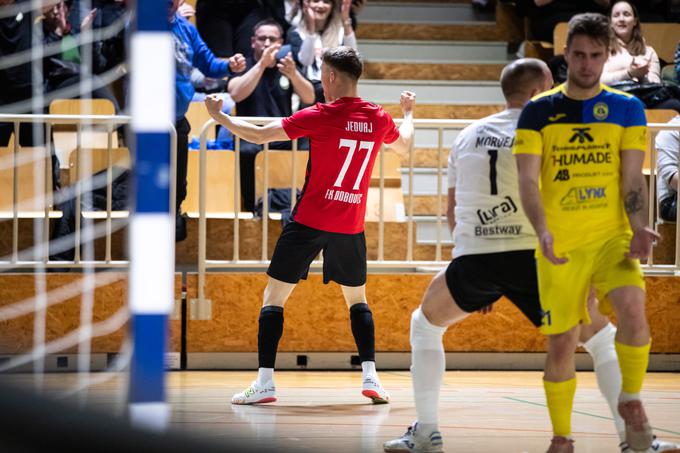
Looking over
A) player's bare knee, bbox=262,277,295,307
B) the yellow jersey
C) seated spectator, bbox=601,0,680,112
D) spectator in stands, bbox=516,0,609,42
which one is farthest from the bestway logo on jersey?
Answer: spectator in stands, bbox=516,0,609,42

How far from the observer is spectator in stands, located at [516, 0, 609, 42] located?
9.70m

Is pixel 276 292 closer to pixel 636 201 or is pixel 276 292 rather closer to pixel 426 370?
pixel 426 370

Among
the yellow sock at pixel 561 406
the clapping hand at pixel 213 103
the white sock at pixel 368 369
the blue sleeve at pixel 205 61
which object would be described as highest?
the blue sleeve at pixel 205 61

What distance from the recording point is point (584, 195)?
327 centimetres

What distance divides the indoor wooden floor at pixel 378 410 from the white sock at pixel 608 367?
1.14ft

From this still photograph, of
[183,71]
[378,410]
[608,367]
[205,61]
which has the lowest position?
[378,410]

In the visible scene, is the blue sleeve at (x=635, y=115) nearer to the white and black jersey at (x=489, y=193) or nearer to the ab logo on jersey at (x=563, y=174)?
the ab logo on jersey at (x=563, y=174)

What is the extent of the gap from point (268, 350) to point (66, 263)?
1.92m

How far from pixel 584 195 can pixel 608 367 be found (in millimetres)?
592

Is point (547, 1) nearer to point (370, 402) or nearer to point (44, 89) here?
point (44, 89)

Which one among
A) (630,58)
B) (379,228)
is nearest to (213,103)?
(379,228)

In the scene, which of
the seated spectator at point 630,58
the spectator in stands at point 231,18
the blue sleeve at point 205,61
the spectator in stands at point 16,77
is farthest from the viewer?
the spectator in stands at point 231,18

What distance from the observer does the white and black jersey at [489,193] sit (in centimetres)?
348

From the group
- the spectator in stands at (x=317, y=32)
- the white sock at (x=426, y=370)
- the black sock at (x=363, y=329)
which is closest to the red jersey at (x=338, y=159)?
the black sock at (x=363, y=329)
